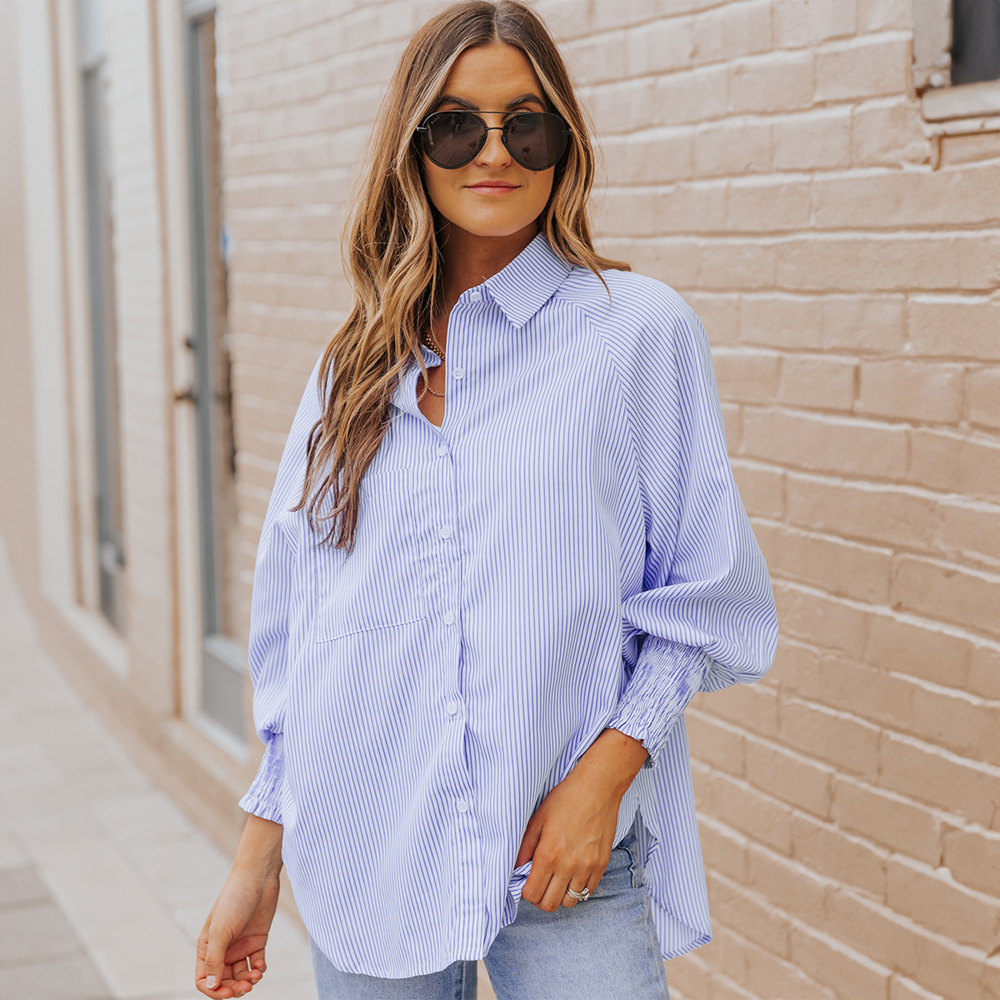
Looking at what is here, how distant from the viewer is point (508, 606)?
144 centimetres

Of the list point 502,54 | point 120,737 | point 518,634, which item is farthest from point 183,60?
point 518,634

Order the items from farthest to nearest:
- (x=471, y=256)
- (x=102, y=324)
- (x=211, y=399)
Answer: (x=102, y=324) < (x=211, y=399) < (x=471, y=256)

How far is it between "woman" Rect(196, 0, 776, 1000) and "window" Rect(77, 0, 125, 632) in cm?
562

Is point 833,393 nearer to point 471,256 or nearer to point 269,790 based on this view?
point 471,256

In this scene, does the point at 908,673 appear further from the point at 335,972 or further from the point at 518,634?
the point at 335,972

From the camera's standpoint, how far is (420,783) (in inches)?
58.7

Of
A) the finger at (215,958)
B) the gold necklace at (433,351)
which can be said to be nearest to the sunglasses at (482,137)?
the gold necklace at (433,351)

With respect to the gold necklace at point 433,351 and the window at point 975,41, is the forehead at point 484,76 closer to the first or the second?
the gold necklace at point 433,351

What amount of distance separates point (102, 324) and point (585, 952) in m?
6.23

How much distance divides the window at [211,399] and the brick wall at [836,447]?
2591mm

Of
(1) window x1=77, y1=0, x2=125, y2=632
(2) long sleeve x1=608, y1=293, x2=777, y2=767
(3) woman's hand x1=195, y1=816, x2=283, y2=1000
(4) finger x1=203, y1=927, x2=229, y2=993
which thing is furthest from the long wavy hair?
(1) window x1=77, y1=0, x2=125, y2=632

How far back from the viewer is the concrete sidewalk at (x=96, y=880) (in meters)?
3.59

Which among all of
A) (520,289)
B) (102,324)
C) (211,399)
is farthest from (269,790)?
(102,324)

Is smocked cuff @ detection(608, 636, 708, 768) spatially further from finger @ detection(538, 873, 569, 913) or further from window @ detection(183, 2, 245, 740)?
window @ detection(183, 2, 245, 740)
